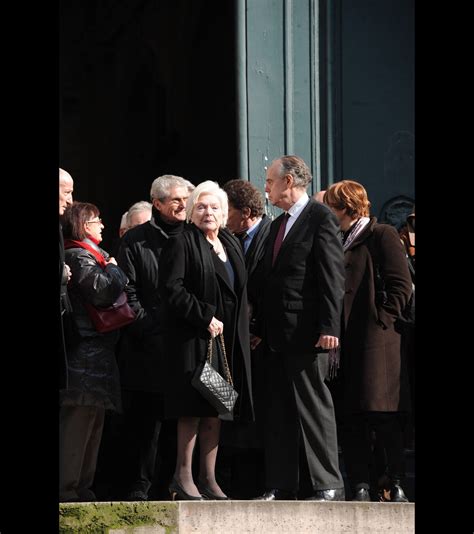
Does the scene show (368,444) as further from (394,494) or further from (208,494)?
(208,494)

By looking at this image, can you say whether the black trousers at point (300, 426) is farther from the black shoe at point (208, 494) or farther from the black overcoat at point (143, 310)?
the black overcoat at point (143, 310)

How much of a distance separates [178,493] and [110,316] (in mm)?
982

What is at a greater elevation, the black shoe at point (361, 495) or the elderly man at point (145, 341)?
the elderly man at point (145, 341)

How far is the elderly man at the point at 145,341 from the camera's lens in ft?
28.0

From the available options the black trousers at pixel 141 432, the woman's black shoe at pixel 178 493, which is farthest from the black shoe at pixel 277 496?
the black trousers at pixel 141 432

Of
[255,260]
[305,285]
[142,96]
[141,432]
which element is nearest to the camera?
[305,285]

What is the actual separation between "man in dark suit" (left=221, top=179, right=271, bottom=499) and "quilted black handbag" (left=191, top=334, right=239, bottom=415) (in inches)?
14.3

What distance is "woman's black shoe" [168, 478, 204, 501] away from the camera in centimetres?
795

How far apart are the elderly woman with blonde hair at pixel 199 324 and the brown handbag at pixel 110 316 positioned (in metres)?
0.21

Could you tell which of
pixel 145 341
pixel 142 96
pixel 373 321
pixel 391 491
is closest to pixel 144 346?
pixel 145 341

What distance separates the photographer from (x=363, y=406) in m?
8.41

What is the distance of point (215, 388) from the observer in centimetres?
798

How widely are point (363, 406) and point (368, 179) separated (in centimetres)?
279
